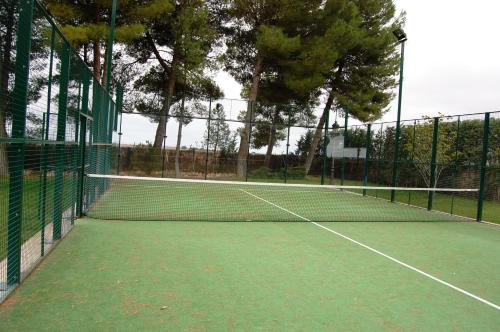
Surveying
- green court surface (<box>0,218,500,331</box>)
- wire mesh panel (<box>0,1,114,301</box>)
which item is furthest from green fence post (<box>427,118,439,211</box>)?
wire mesh panel (<box>0,1,114,301</box>)

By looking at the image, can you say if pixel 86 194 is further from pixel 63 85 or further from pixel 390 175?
pixel 390 175

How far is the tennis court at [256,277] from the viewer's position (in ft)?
11.4

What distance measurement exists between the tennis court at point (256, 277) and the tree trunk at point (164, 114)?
28.9 ft

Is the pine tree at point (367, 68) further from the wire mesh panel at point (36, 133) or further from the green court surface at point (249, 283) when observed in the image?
the wire mesh panel at point (36, 133)

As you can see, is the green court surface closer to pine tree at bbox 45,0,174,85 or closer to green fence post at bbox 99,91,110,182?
green fence post at bbox 99,91,110,182

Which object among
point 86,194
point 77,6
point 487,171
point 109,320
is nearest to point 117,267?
point 109,320

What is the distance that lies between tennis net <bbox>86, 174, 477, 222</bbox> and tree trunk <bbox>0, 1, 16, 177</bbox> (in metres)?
3.16

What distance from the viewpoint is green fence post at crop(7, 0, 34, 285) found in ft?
11.4

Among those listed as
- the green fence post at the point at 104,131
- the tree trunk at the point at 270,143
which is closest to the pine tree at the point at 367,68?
the tree trunk at the point at 270,143

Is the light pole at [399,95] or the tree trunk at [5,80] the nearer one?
the tree trunk at [5,80]

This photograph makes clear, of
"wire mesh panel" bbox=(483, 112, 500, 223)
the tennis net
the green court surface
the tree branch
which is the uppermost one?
the tree branch

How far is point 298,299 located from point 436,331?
117 cm

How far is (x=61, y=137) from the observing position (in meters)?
Result: 5.12

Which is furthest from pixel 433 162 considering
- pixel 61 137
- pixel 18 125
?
pixel 18 125
